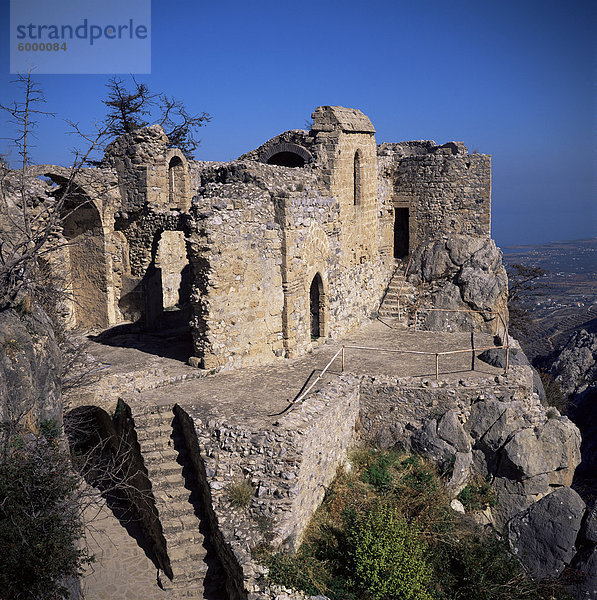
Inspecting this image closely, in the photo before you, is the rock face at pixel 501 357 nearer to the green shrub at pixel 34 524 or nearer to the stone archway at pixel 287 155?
the stone archway at pixel 287 155

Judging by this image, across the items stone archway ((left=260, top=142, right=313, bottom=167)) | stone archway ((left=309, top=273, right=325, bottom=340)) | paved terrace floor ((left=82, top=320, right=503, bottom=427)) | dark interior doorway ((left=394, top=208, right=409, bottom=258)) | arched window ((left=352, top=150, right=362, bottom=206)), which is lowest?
paved terrace floor ((left=82, top=320, right=503, bottom=427))

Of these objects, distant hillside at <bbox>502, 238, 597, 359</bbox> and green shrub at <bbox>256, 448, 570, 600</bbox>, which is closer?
green shrub at <bbox>256, 448, 570, 600</bbox>

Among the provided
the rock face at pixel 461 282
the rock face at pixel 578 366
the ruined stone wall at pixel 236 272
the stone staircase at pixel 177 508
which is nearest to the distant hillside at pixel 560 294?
the rock face at pixel 578 366

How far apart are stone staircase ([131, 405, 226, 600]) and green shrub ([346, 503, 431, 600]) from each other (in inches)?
84.4

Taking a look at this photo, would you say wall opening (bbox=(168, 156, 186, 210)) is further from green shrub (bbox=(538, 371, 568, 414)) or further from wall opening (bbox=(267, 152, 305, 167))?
green shrub (bbox=(538, 371, 568, 414))

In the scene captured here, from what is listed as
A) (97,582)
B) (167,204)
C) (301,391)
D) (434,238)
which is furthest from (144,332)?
(434,238)

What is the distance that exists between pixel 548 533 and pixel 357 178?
1017 cm

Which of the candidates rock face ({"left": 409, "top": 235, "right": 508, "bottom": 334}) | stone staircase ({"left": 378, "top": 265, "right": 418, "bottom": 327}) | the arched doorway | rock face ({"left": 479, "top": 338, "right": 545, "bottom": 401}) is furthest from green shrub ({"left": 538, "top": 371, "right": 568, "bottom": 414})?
the arched doorway

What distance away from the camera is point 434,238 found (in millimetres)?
18984

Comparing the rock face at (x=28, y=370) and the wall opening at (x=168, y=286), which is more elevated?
the wall opening at (x=168, y=286)

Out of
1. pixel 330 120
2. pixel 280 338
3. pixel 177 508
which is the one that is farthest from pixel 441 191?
pixel 177 508

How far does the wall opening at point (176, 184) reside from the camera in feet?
60.3

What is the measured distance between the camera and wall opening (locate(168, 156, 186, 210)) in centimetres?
1838

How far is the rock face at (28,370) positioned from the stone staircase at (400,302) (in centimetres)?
1067
